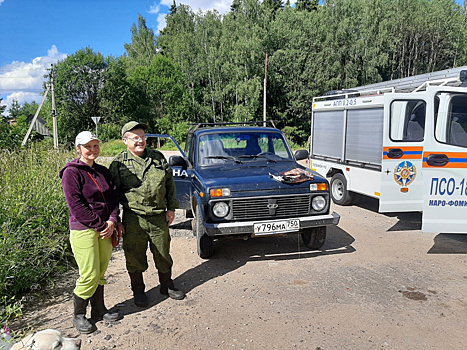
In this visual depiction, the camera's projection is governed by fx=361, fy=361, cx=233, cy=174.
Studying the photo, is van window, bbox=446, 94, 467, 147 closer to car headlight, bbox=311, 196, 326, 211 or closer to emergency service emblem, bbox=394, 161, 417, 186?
emergency service emblem, bbox=394, 161, 417, 186

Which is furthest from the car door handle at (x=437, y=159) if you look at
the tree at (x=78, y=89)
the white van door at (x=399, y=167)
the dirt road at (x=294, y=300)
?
the tree at (x=78, y=89)

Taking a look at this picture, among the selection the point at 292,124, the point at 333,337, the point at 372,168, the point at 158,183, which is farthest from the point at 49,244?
the point at 292,124

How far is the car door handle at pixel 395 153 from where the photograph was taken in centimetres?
650

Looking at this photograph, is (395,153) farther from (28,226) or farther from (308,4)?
(308,4)

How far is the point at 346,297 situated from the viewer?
4.16m

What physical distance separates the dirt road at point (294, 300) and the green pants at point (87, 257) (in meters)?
0.46

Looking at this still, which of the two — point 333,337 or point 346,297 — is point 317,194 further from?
point 333,337

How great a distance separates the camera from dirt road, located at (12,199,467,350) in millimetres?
3354

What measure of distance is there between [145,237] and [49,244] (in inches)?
52.1

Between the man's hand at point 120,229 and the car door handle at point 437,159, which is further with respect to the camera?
the car door handle at point 437,159

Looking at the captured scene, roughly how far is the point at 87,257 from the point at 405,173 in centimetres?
553

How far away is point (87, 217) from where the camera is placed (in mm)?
3283

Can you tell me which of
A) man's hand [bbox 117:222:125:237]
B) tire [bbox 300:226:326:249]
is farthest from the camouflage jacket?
tire [bbox 300:226:326:249]

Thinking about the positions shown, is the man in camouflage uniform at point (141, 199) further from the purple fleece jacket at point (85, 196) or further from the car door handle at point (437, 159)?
the car door handle at point (437, 159)
